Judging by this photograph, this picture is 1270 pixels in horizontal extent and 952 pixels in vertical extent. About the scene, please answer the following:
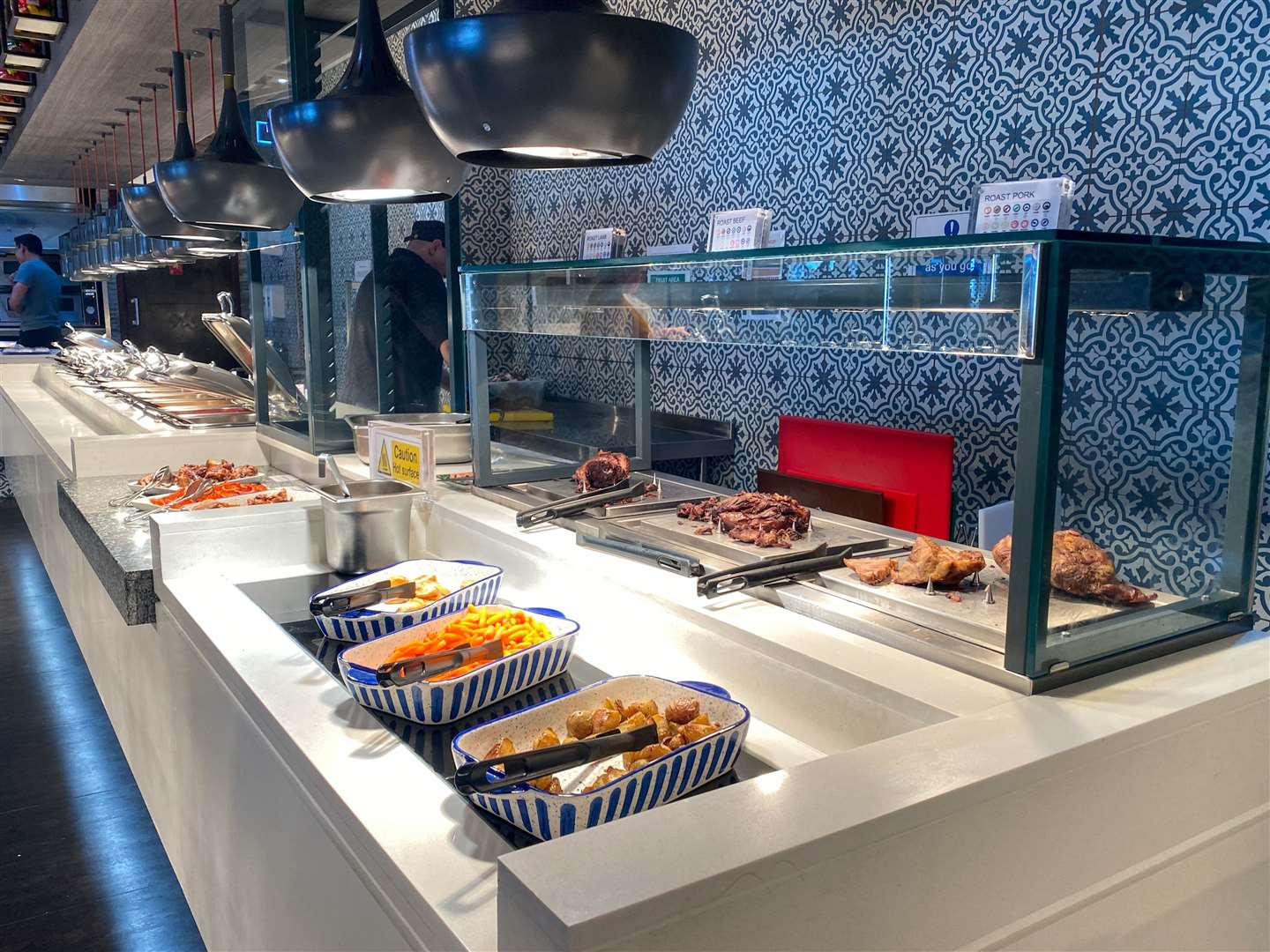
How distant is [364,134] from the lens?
1.33 m

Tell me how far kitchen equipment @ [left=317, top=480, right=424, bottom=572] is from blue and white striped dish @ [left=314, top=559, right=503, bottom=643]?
22 cm

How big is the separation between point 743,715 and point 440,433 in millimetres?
1510

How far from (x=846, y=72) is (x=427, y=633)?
7.96 ft

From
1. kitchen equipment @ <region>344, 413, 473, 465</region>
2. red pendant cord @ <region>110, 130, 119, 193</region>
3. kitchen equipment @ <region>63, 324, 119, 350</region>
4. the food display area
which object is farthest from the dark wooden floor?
red pendant cord @ <region>110, 130, 119, 193</region>

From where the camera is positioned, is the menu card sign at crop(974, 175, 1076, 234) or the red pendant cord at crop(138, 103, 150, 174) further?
the red pendant cord at crop(138, 103, 150, 174)

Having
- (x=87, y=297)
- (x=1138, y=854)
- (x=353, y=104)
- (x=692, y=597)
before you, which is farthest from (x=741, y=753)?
(x=87, y=297)

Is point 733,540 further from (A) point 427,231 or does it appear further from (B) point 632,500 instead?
(A) point 427,231

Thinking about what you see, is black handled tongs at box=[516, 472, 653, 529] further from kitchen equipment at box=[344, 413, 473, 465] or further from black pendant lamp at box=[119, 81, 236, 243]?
black pendant lamp at box=[119, 81, 236, 243]

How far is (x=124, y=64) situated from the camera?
4.38 meters

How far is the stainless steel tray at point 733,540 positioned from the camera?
60.5 inches

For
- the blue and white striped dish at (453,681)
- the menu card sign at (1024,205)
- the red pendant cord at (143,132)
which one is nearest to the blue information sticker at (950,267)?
the blue and white striped dish at (453,681)

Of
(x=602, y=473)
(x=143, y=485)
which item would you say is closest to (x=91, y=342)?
(x=143, y=485)

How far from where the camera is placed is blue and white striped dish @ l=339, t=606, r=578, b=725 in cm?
128

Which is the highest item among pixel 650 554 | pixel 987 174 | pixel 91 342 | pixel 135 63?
pixel 135 63
